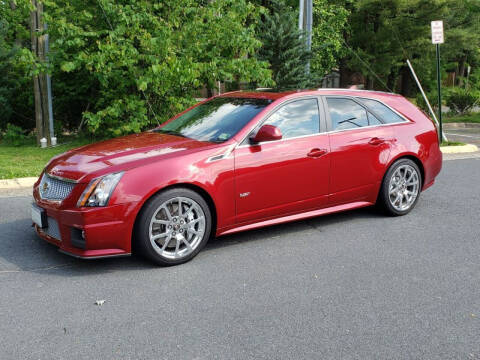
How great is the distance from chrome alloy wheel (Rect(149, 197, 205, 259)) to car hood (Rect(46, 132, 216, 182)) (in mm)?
459

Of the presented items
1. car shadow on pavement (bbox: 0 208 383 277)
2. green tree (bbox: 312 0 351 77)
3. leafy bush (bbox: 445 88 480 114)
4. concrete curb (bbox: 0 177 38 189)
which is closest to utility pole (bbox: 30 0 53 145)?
concrete curb (bbox: 0 177 38 189)

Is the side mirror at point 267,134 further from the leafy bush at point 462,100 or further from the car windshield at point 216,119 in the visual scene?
the leafy bush at point 462,100

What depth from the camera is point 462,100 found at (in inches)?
884

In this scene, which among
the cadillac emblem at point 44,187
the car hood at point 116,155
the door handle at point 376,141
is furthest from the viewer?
the door handle at point 376,141

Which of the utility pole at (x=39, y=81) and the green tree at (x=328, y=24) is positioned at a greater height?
Answer: the green tree at (x=328, y=24)

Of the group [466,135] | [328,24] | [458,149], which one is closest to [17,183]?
[458,149]

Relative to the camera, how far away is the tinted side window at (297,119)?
554cm

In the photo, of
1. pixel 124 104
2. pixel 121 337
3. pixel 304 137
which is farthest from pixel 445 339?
pixel 124 104

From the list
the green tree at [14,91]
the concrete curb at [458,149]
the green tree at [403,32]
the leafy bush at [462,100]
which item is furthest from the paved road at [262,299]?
the green tree at [403,32]

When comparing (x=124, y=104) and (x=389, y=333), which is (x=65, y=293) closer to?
(x=389, y=333)

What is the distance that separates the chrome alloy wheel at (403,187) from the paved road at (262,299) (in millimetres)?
496

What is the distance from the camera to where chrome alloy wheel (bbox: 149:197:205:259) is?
4.72 meters

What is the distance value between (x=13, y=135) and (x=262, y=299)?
34.6 ft

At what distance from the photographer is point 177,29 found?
11672mm
